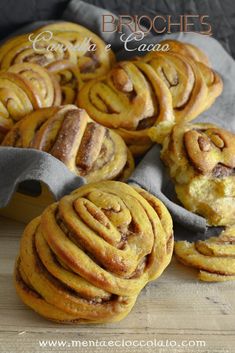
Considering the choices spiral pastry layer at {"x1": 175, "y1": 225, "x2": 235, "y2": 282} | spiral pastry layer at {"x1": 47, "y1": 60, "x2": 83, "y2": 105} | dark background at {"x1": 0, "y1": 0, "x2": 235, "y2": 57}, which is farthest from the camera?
dark background at {"x1": 0, "y1": 0, "x2": 235, "y2": 57}

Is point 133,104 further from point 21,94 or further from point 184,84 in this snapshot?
point 21,94

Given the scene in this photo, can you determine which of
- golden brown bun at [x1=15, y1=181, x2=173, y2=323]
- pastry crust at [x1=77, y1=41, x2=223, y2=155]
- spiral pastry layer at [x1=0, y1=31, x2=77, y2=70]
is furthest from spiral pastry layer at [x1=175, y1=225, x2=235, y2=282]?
spiral pastry layer at [x1=0, y1=31, x2=77, y2=70]

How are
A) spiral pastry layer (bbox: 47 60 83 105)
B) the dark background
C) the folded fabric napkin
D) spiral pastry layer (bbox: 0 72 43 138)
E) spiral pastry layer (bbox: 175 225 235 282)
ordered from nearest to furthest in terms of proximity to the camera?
spiral pastry layer (bbox: 175 225 235 282), the folded fabric napkin, spiral pastry layer (bbox: 0 72 43 138), spiral pastry layer (bbox: 47 60 83 105), the dark background

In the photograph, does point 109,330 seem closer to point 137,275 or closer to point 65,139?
point 137,275

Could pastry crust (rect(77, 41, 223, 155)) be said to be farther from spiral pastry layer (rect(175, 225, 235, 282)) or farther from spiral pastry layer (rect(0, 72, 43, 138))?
spiral pastry layer (rect(175, 225, 235, 282))

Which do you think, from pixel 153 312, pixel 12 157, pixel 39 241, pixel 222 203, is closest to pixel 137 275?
pixel 153 312
